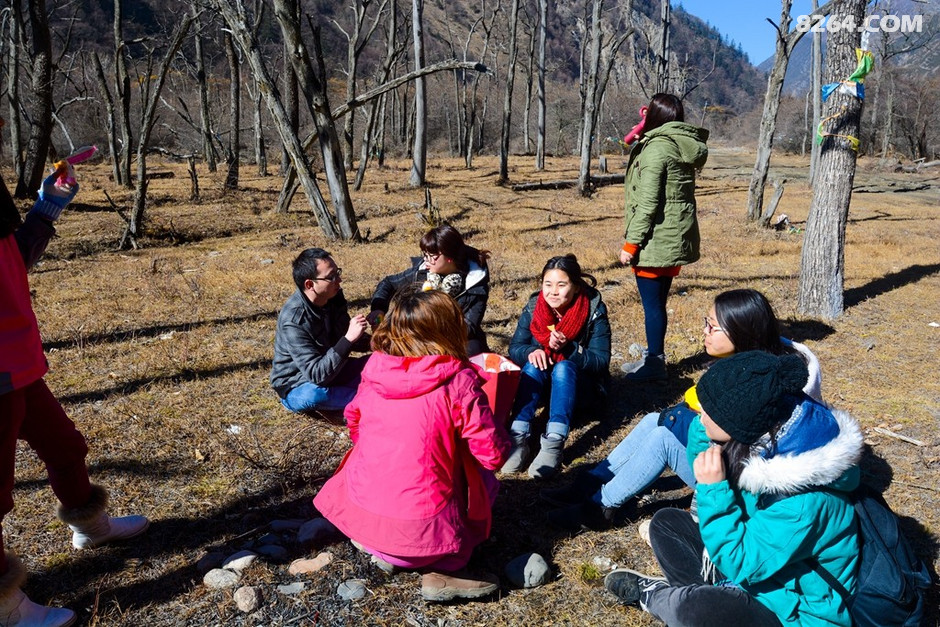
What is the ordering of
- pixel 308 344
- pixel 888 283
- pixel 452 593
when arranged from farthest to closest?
pixel 888 283 < pixel 308 344 < pixel 452 593

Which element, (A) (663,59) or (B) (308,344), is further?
(A) (663,59)

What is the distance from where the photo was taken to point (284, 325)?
3.56 m

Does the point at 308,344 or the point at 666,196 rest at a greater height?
the point at 666,196

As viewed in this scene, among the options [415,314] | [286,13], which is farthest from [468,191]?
[415,314]

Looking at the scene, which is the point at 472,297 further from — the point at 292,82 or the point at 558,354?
the point at 292,82

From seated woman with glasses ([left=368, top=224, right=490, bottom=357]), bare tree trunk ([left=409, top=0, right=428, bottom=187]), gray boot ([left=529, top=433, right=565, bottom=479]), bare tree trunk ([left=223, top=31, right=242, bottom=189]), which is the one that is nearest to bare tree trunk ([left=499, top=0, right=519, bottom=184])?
bare tree trunk ([left=409, top=0, right=428, bottom=187])

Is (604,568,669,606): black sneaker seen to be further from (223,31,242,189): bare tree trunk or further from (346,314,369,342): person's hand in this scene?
(223,31,242,189): bare tree trunk

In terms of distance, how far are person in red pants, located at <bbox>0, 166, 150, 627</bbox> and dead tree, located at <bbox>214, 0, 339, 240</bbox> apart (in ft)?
22.8

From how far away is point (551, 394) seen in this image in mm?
3523

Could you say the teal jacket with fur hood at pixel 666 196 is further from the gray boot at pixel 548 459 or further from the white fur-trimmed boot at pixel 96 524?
the white fur-trimmed boot at pixel 96 524

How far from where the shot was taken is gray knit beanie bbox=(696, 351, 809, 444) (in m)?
1.82

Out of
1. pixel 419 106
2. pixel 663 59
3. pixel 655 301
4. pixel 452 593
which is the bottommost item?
pixel 452 593

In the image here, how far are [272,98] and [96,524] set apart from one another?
7366mm

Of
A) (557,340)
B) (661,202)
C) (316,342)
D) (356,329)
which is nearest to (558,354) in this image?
(557,340)
